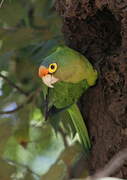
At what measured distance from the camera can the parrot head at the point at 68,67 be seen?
7.09ft

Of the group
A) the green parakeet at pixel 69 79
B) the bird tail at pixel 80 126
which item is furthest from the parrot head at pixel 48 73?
the bird tail at pixel 80 126

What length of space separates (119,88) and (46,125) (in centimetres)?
109

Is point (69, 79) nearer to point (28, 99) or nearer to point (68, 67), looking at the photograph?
point (68, 67)

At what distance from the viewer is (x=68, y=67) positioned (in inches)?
86.0

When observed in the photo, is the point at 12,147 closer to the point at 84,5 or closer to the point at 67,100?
the point at 67,100

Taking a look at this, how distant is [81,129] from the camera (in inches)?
87.0

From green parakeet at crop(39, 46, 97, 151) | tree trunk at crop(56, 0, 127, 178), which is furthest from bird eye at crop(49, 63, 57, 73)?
tree trunk at crop(56, 0, 127, 178)

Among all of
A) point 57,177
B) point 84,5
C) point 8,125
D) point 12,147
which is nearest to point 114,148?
point 57,177

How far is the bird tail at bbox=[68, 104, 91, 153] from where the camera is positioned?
7.21 ft

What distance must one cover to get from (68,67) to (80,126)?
28 centimetres

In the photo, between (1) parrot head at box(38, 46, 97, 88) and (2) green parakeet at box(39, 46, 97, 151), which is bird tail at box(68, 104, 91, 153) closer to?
(2) green parakeet at box(39, 46, 97, 151)

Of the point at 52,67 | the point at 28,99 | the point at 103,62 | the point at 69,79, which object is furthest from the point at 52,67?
the point at 28,99

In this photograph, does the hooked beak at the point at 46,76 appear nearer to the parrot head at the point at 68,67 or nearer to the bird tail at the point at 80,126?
the parrot head at the point at 68,67

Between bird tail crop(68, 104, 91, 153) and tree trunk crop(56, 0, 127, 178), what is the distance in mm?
27
